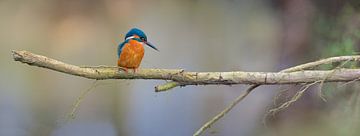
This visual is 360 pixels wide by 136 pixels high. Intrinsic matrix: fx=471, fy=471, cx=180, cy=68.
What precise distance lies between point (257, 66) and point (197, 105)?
38 cm

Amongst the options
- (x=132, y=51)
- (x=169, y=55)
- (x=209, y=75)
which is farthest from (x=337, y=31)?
(x=132, y=51)

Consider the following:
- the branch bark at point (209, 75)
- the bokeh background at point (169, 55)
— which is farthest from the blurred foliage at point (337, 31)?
the branch bark at point (209, 75)

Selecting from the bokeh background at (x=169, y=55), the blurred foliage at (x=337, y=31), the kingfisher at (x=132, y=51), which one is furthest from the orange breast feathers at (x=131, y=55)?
the blurred foliage at (x=337, y=31)

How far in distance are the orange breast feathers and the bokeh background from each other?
1064 mm

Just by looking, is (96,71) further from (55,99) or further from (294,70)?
(55,99)

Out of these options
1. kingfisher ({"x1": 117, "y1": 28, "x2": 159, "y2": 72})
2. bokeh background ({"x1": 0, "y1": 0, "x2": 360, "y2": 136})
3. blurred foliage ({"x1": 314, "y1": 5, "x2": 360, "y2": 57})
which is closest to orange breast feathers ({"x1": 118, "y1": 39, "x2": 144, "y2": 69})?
kingfisher ({"x1": 117, "y1": 28, "x2": 159, "y2": 72})

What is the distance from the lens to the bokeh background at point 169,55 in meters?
2.44

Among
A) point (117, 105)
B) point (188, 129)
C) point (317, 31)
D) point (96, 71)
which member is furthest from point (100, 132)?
point (317, 31)

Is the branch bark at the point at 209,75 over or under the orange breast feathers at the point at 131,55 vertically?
under

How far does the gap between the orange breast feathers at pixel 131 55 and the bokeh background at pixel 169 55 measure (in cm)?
106

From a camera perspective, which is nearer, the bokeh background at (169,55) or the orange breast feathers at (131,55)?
the orange breast feathers at (131,55)

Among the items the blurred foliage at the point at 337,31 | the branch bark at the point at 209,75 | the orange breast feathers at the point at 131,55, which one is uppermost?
the blurred foliage at the point at 337,31

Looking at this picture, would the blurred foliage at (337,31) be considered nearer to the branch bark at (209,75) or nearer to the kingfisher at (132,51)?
the branch bark at (209,75)

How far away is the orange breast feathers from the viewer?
4.63 ft
